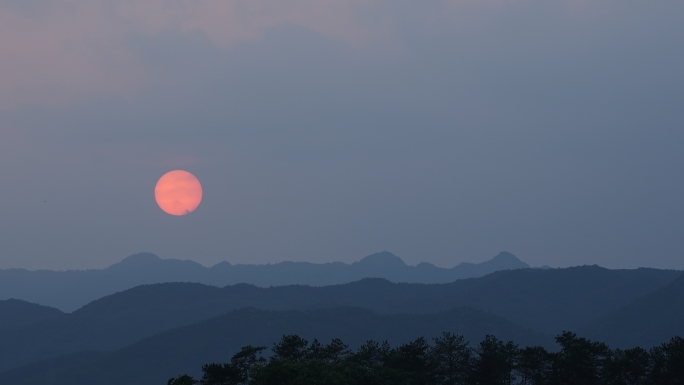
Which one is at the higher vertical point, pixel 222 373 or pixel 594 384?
pixel 222 373

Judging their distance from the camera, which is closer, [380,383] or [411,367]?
[380,383]

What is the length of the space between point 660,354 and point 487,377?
22918mm

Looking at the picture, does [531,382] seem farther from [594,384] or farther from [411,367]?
[411,367]

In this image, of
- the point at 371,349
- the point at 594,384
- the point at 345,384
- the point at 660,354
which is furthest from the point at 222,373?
the point at 660,354

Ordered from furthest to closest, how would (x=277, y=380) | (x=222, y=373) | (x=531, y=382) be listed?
(x=531, y=382) → (x=222, y=373) → (x=277, y=380)

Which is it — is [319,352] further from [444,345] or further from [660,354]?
[660,354]

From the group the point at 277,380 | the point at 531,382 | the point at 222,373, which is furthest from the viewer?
the point at 531,382

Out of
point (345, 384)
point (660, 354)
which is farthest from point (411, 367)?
point (660, 354)

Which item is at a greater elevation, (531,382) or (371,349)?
(371,349)

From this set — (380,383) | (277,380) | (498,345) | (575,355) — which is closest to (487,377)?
(498,345)

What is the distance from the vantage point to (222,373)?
83438mm

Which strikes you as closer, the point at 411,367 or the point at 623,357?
the point at 623,357

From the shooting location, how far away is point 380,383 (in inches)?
3066

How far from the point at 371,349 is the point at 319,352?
7.86 m
